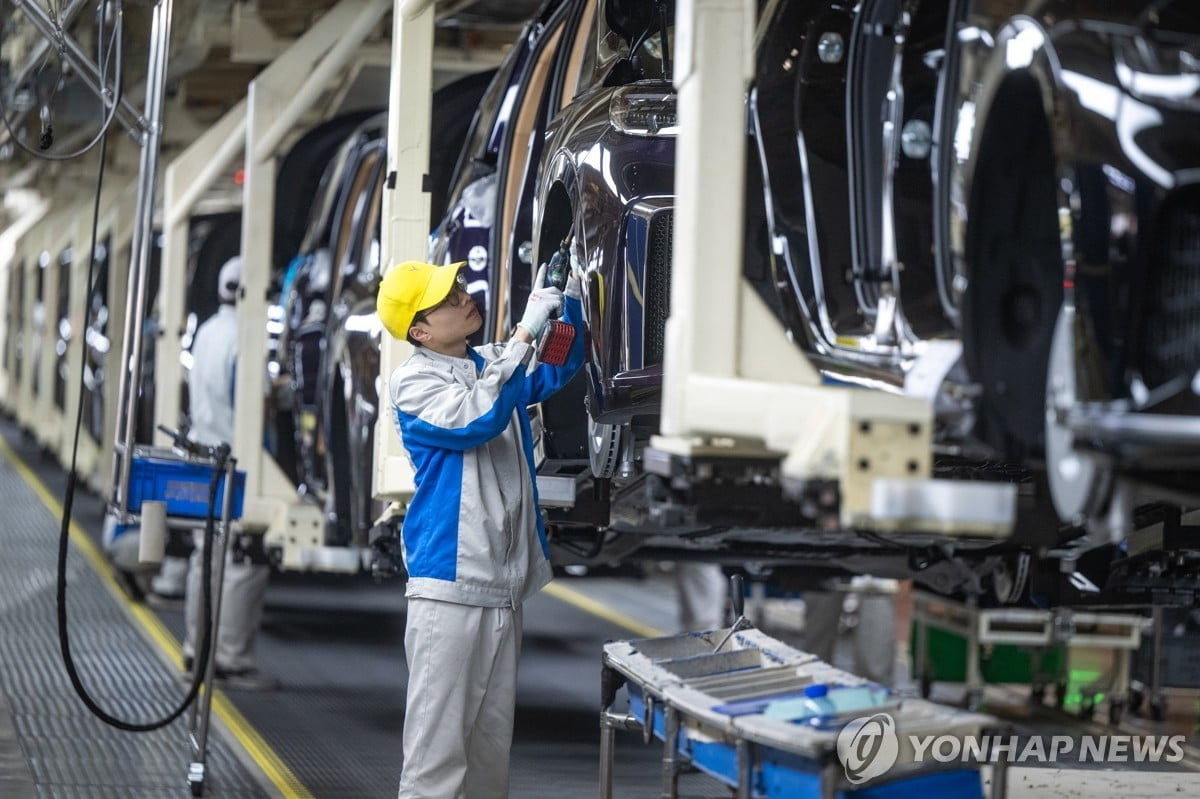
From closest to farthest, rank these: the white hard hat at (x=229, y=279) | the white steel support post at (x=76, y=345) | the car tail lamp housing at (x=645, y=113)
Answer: the car tail lamp housing at (x=645, y=113) < the white hard hat at (x=229, y=279) < the white steel support post at (x=76, y=345)

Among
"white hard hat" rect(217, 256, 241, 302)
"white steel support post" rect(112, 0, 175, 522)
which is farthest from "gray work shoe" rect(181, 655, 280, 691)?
"white steel support post" rect(112, 0, 175, 522)

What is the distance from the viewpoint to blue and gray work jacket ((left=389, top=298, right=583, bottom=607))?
15.8 feet

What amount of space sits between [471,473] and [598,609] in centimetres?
803

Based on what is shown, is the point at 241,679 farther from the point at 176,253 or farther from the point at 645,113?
the point at 645,113

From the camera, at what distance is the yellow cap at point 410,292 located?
4.98 meters

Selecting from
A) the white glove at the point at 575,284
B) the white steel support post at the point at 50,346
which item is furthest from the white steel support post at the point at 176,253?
the white steel support post at the point at 50,346

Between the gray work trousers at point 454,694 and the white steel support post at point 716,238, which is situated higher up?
the white steel support post at point 716,238

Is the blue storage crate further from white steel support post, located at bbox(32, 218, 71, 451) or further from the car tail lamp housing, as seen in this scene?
white steel support post, located at bbox(32, 218, 71, 451)

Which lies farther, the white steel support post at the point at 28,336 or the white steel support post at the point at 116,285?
the white steel support post at the point at 28,336

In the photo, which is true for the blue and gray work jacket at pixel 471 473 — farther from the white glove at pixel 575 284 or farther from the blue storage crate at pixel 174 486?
the blue storage crate at pixel 174 486

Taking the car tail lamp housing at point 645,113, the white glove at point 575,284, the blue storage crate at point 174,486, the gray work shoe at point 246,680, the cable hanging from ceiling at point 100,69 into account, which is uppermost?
the cable hanging from ceiling at point 100,69

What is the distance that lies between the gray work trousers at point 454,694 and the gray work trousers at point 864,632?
15.5ft

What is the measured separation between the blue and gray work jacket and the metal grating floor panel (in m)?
1.71

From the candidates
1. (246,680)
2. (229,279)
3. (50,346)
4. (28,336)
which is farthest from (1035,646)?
(28,336)
